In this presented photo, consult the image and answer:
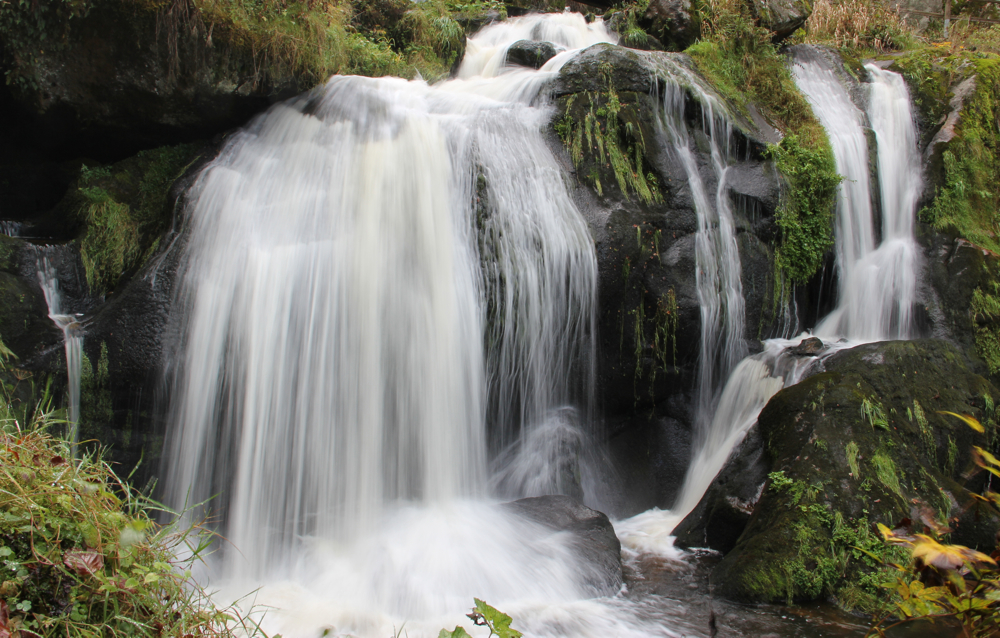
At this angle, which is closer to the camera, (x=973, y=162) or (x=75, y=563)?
(x=75, y=563)

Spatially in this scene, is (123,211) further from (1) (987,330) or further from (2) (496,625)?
(1) (987,330)

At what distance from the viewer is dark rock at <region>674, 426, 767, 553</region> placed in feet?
16.1

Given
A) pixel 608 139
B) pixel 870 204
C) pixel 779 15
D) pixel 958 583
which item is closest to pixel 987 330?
pixel 870 204

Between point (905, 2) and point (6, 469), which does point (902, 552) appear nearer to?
point (6, 469)

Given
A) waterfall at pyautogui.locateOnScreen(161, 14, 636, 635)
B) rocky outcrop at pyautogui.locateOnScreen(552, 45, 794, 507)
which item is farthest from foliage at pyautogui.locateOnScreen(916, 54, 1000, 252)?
waterfall at pyautogui.locateOnScreen(161, 14, 636, 635)

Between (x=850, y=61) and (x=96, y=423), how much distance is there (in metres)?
10.1

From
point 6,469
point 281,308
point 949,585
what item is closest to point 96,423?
point 281,308

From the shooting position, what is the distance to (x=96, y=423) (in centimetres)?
486

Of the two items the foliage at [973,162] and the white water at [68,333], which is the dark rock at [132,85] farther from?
the foliage at [973,162]

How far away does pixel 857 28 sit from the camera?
33.0 feet

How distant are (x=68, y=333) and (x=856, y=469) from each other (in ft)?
19.8

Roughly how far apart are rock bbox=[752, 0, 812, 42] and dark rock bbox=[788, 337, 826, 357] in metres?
5.23

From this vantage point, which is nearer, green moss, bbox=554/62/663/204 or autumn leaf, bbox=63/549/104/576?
autumn leaf, bbox=63/549/104/576

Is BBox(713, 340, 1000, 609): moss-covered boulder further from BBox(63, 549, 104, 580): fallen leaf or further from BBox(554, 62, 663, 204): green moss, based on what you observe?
BBox(63, 549, 104, 580): fallen leaf
